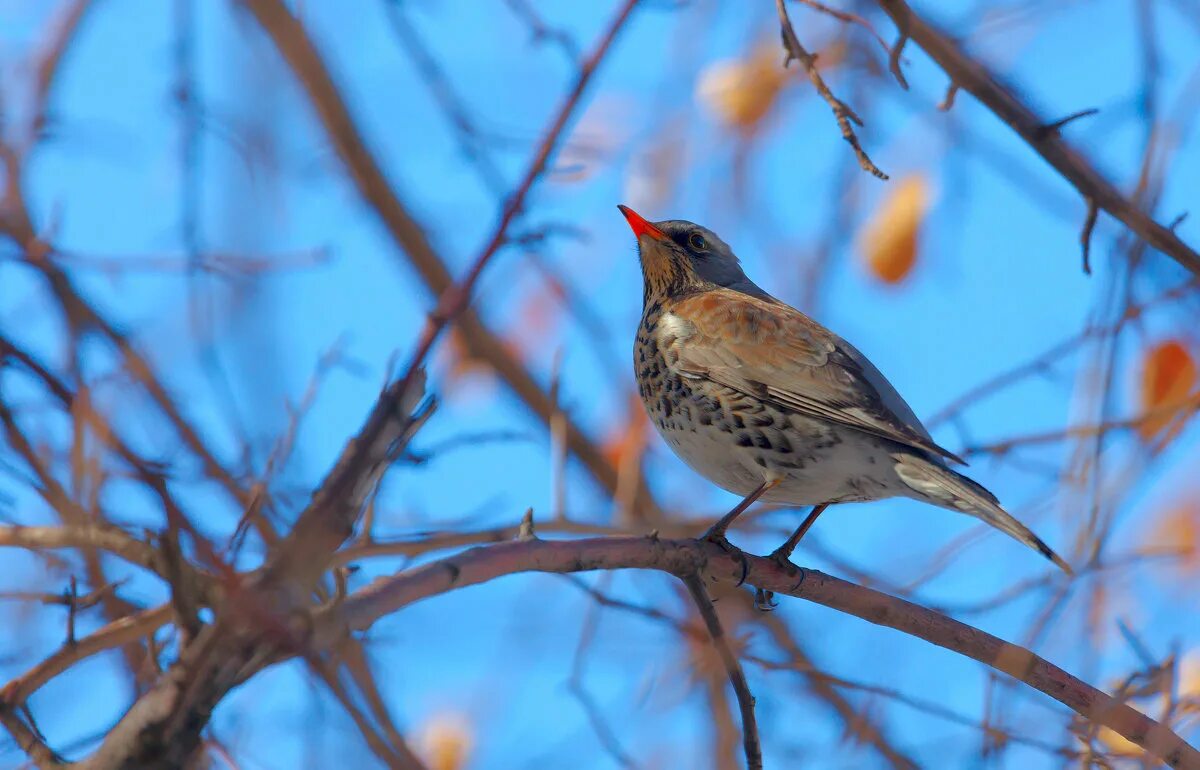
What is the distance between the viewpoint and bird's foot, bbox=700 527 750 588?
14.1ft

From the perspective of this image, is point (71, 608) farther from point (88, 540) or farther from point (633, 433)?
point (633, 433)

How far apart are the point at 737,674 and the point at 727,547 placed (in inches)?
29.9

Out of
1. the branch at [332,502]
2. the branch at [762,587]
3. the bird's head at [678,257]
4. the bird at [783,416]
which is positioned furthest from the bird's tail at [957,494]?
the branch at [332,502]

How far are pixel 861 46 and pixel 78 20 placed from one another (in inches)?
134

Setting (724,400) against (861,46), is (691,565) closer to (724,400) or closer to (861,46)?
(724,400)

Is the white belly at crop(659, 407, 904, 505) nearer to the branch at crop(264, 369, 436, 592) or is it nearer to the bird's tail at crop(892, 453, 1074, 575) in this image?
the bird's tail at crop(892, 453, 1074, 575)

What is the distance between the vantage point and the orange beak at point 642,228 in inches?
250

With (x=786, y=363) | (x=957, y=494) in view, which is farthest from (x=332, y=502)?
(x=786, y=363)

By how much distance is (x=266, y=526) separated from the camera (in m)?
3.36

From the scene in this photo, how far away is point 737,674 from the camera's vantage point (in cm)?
367

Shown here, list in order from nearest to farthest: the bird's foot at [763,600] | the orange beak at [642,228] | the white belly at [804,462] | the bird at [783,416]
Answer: the bird at [783,416] < the white belly at [804,462] < the bird's foot at [763,600] < the orange beak at [642,228]

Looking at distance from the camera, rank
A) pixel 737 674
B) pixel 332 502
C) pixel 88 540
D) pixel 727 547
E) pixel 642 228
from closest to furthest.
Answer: pixel 332 502 → pixel 88 540 → pixel 737 674 → pixel 727 547 → pixel 642 228

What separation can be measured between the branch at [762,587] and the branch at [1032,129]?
1560mm

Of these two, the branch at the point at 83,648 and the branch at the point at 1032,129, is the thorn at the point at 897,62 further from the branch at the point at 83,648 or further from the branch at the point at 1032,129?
the branch at the point at 83,648
